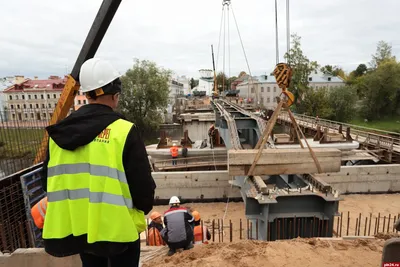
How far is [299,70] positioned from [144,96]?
90.0ft

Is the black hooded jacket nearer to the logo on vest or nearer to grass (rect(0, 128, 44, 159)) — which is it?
the logo on vest

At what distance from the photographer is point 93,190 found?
5.10ft

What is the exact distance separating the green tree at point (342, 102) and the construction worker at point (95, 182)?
146ft

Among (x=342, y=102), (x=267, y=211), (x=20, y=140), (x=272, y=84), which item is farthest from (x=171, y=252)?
(x=272, y=84)

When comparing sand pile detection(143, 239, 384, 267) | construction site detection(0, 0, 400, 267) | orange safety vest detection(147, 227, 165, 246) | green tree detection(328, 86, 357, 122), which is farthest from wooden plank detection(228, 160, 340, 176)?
green tree detection(328, 86, 357, 122)

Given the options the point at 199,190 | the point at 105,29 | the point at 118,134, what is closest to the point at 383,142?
the point at 199,190

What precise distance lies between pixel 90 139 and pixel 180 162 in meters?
15.8

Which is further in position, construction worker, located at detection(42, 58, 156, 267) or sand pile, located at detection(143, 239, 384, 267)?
sand pile, located at detection(143, 239, 384, 267)

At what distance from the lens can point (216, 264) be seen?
3824 mm

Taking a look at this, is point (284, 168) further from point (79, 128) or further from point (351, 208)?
point (351, 208)

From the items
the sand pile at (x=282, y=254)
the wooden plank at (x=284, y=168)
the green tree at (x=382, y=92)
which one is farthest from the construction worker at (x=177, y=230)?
the green tree at (x=382, y=92)

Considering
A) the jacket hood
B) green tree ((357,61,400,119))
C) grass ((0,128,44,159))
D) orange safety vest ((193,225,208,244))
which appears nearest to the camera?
the jacket hood

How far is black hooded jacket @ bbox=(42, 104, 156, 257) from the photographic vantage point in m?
1.52

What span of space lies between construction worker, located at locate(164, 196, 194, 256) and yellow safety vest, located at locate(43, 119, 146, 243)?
2.82 metres
